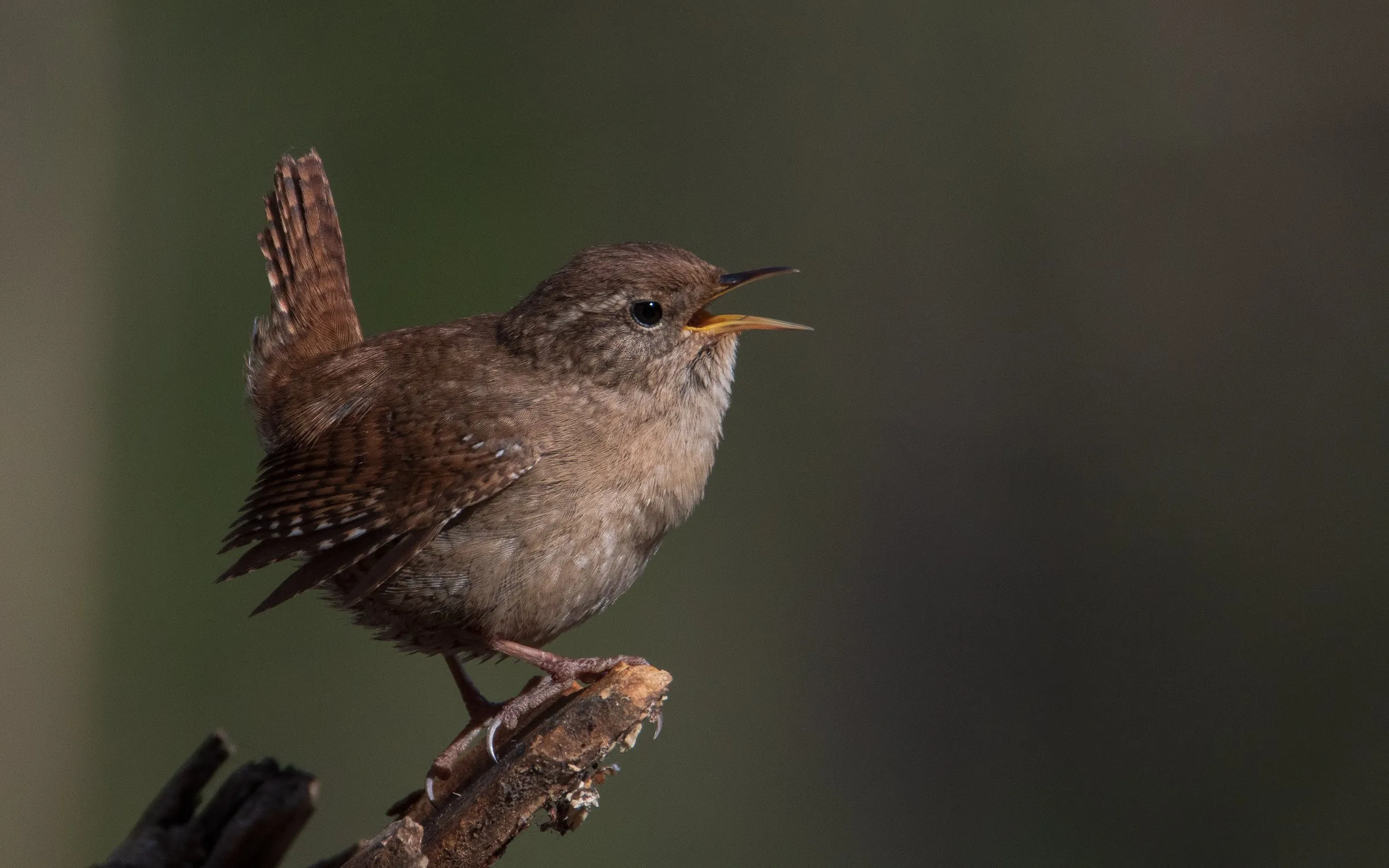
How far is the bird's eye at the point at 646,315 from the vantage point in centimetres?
286

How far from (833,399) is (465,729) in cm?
364

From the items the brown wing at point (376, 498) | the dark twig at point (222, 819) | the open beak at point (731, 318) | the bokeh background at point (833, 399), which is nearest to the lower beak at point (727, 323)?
the open beak at point (731, 318)

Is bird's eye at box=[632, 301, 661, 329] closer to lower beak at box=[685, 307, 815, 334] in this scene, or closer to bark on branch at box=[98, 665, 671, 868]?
lower beak at box=[685, 307, 815, 334]

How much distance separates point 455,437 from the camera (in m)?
2.66

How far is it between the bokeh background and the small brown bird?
2182 mm

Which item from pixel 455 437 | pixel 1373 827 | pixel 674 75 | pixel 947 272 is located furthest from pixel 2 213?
pixel 1373 827

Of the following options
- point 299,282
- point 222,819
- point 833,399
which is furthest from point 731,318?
point 833,399

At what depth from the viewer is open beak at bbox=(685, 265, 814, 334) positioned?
2803mm

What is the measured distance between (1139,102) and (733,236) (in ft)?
6.52

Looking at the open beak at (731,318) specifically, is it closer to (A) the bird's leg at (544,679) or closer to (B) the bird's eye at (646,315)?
(B) the bird's eye at (646,315)

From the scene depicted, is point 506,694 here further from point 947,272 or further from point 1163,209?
point 1163,209

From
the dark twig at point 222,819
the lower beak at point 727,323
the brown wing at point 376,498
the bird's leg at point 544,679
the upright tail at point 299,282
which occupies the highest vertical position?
the upright tail at point 299,282

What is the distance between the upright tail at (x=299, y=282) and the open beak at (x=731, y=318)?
988 millimetres

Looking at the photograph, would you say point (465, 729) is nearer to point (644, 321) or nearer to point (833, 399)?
point (644, 321)
